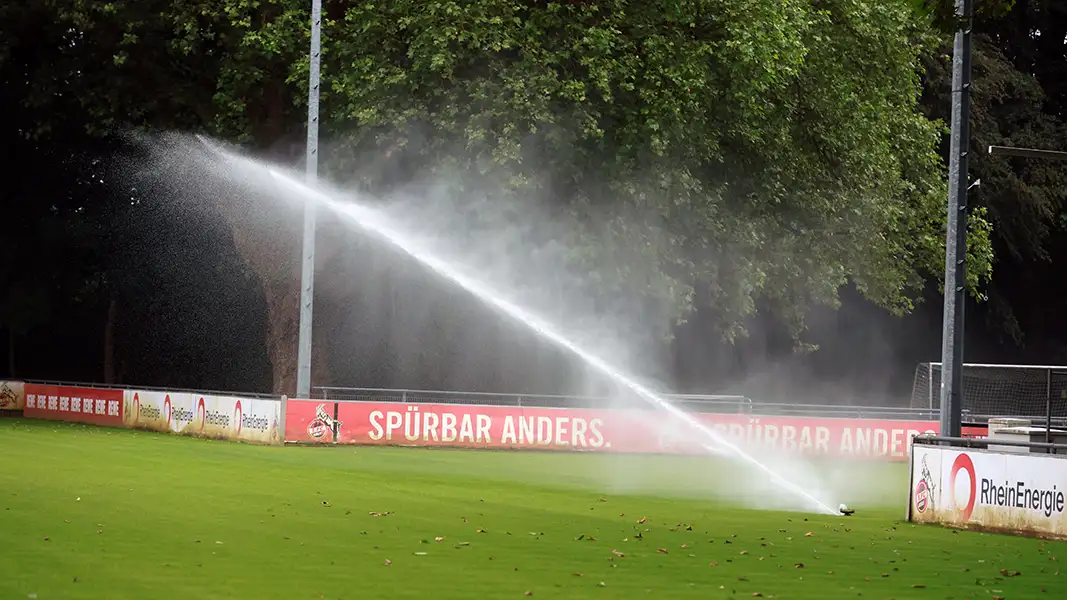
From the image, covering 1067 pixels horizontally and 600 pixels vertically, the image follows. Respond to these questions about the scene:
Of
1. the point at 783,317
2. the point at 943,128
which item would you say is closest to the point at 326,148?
the point at 783,317

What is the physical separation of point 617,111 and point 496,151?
3.62 metres

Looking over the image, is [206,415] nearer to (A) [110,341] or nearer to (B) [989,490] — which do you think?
(B) [989,490]

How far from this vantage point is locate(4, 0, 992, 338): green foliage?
36.7 metres

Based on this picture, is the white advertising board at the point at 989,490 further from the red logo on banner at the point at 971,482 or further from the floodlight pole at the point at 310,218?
the floodlight pole at the point at 310,218

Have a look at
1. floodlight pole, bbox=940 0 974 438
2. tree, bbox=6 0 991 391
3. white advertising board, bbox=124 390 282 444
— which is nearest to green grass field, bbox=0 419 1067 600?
floodlight pole, bbox=940 0 974 438

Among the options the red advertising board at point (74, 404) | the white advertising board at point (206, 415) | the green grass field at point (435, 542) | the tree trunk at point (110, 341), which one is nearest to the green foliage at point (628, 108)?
the white advertising board at point (206, 415)

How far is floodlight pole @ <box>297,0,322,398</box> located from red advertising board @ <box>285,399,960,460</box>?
5.24 ft

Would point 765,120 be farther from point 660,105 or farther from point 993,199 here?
point 993,199

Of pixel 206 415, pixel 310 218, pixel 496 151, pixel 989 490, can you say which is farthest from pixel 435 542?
pixel 496 151

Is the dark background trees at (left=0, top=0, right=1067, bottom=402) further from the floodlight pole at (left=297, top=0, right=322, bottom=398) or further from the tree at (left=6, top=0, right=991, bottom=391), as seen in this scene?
the floodlight pole at (left=297, top=0, right=322, bottom=398)

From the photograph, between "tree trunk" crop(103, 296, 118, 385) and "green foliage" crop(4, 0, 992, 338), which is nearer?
"green foliage" crop(4, 0, 992, 338)

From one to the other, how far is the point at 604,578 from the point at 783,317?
32546 millimetres

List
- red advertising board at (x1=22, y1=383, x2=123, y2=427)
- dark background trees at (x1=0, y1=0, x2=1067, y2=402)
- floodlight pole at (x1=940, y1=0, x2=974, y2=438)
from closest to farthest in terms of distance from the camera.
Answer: floodlight pole at (x1=940, y1=0, x2=974, y2=438) < dark background trees at (x1=0, y1=0, x2=1067, y2=402) < red advertising board at (x1=22, y1=383, x2=123, y2=427)

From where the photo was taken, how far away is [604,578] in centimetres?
1310
